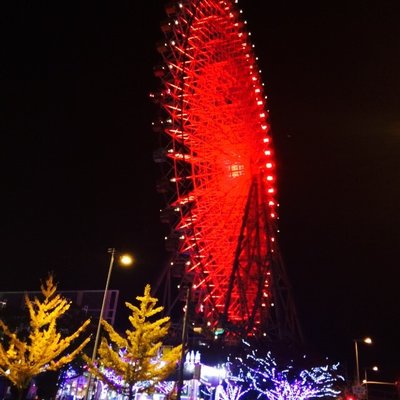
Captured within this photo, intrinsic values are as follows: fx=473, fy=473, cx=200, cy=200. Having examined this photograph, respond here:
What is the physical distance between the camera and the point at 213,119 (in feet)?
105

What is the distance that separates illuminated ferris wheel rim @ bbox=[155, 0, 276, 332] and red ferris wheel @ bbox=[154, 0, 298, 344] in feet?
0.22

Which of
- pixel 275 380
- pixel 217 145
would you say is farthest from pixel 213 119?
pixel 275 380

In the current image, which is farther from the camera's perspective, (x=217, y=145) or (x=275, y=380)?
(x=217, y=145)

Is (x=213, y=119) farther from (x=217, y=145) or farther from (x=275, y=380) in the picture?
(x=275, y=380)

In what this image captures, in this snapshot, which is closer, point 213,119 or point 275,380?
point 275,380

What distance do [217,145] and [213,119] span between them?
1795 millimetres

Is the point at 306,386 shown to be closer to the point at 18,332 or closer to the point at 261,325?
the point at 261,325

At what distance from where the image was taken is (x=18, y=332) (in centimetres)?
2947

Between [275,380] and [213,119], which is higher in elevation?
[213,119]

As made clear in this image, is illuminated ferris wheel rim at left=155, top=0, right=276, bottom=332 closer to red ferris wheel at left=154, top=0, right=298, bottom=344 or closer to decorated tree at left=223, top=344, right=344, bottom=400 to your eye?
red ferris wheel at left=154, top=0, right=298, bottom=344

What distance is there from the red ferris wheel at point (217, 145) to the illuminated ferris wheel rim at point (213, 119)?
7 centimetres

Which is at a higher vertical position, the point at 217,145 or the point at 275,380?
the point at 217,145

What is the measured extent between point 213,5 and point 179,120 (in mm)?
8467

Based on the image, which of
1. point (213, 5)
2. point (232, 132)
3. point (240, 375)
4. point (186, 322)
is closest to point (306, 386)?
point (240, 375)
